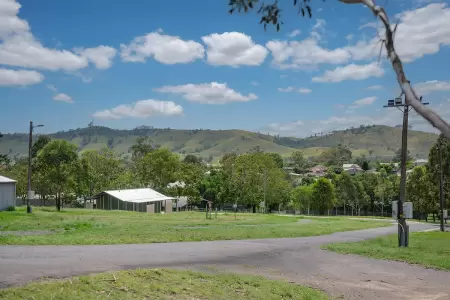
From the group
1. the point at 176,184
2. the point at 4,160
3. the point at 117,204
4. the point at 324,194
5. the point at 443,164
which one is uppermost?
the point at 443,164

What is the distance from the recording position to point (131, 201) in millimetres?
72812

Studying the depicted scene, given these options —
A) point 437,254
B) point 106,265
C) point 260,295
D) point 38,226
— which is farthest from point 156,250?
point 437,254

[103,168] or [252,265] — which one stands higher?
[103,168]

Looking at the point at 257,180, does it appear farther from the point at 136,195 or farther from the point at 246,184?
the point at 136,195

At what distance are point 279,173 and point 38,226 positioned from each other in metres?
68.8

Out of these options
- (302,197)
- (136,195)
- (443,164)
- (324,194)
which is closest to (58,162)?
(136,195)

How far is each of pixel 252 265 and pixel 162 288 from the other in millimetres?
6615

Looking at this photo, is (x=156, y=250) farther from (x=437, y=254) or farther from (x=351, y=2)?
(x=351, y=2)

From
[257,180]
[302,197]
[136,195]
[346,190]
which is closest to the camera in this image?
[136,195]

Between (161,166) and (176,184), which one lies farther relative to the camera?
(176,184)

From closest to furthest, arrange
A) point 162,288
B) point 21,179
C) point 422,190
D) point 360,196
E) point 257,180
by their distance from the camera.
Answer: point 162,288 → point 422,190 → point 21,179 → point 257,180 → point 360,196

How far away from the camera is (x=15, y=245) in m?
18.7

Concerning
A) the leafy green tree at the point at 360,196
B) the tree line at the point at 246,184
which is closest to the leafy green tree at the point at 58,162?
the tree line at the point at 246,184

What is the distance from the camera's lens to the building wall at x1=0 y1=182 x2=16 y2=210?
4525cm
